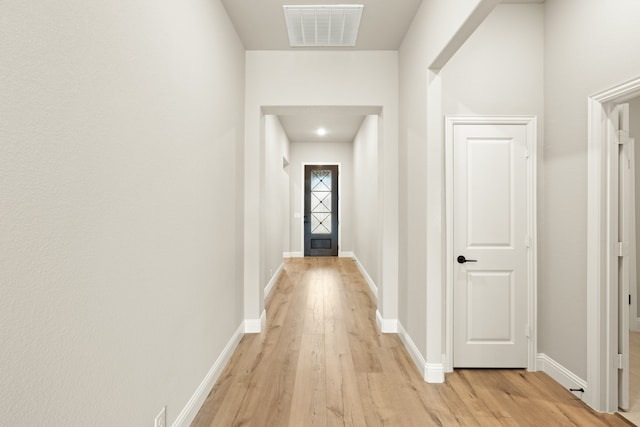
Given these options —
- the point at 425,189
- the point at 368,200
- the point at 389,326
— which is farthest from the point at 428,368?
the point at 368,200

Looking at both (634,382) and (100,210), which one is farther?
(634,382)

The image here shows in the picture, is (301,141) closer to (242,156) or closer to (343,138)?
(343,138)

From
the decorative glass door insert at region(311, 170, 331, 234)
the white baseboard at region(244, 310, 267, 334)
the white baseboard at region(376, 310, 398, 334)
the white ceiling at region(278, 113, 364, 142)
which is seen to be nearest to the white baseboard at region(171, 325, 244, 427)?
the white baseboard at region(244, 310, 267, 334)

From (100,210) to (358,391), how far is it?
1995 millimetres

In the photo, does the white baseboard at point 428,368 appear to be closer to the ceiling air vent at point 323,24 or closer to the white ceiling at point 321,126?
the ceiling air vent at point 323,24

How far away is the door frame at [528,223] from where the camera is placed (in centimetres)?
259

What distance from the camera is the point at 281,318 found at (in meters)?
3.76

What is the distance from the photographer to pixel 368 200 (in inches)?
229

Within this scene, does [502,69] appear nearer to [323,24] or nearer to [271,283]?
[323,24]

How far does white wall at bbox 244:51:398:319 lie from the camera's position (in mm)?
3344

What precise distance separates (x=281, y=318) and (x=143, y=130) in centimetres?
284

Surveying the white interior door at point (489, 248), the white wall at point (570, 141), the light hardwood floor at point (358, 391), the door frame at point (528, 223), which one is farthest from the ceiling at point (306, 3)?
the light hardwood floor at point (358, 391)

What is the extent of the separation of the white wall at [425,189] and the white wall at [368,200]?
1.61m

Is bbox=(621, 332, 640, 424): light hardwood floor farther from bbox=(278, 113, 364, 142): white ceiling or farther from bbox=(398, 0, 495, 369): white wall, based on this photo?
bbox=(278, 113, 364, 142): white ceiling
